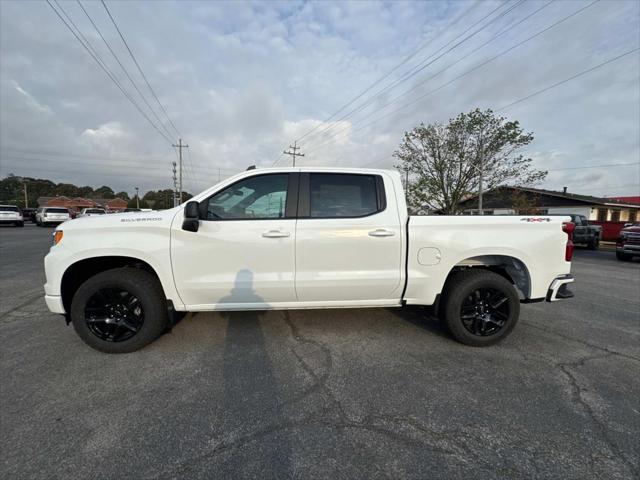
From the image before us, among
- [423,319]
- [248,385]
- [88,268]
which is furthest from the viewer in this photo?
[423,319]

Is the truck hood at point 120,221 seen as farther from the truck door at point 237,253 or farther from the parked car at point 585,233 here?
the parked car at point 585,233

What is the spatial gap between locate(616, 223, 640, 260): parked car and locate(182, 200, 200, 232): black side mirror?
1451 centimetres

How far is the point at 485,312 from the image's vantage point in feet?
10.8

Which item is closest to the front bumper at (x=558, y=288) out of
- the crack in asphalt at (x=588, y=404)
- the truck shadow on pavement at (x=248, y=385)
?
the crack in asphalt at (x=588, y=404)

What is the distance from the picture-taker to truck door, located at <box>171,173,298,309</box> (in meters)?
2.99

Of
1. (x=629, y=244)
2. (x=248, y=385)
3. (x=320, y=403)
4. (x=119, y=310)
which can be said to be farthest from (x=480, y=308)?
(x=629, y=244)

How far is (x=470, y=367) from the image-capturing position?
9.37ft

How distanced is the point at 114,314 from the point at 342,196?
2702 mm

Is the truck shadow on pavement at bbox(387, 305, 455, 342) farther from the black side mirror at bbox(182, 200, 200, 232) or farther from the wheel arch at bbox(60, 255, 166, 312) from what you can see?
the wheel arch at bbox(60, 255, 166, 312)

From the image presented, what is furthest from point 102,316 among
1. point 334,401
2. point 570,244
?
point 570,244

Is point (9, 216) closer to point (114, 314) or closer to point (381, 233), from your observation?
point (114, 314)

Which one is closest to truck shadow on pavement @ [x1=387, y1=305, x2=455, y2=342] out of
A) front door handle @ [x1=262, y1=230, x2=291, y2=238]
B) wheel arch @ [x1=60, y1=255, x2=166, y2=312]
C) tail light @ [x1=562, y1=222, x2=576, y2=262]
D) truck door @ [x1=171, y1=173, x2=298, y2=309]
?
tail light @ [x1=562, y1=222, x2=576, y2=262]

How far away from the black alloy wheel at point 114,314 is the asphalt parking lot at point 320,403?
243 mm

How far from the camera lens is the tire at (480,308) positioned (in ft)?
10.6
